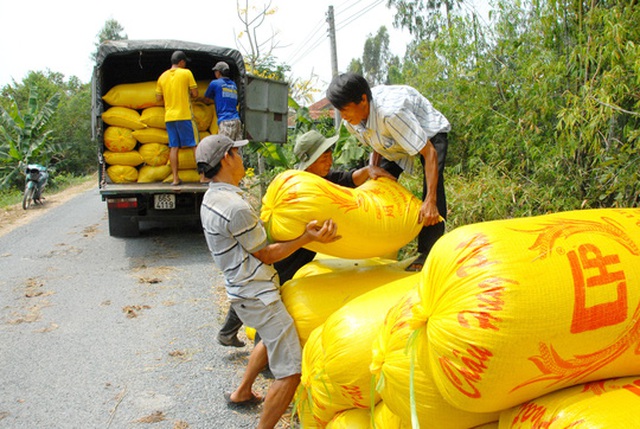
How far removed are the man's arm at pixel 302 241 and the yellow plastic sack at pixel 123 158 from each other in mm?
4900

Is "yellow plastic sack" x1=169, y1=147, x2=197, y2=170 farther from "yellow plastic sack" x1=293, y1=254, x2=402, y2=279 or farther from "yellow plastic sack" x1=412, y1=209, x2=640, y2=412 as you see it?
"yellow plastic sack" x1=412, y1=209, x2=640, y2=412

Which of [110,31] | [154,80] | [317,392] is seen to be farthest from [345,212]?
[110,31]

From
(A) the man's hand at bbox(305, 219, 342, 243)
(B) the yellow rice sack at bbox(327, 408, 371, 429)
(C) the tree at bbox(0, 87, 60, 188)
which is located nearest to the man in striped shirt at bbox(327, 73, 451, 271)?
(A) the man's hand at bbox(305, 219, 342, 243)

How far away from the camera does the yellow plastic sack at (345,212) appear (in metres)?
2.44

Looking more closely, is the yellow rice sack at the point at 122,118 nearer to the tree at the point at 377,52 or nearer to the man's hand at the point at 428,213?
the man's hand at the point at 428,213

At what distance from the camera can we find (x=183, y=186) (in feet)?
21.6

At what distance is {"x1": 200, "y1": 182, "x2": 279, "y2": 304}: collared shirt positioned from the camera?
2.43 m

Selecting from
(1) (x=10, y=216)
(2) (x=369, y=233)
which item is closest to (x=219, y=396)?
(2) (x=369, y=233)

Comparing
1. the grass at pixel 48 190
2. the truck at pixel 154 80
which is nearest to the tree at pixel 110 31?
the grass at pixel 48 190

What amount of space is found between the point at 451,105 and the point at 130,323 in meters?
4.23

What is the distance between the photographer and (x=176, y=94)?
6324mm

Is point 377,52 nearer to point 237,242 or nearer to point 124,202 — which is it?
point 124,202

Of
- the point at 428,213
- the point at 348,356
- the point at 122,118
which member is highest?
the point at 122,118

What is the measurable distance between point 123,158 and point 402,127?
5191 mm
